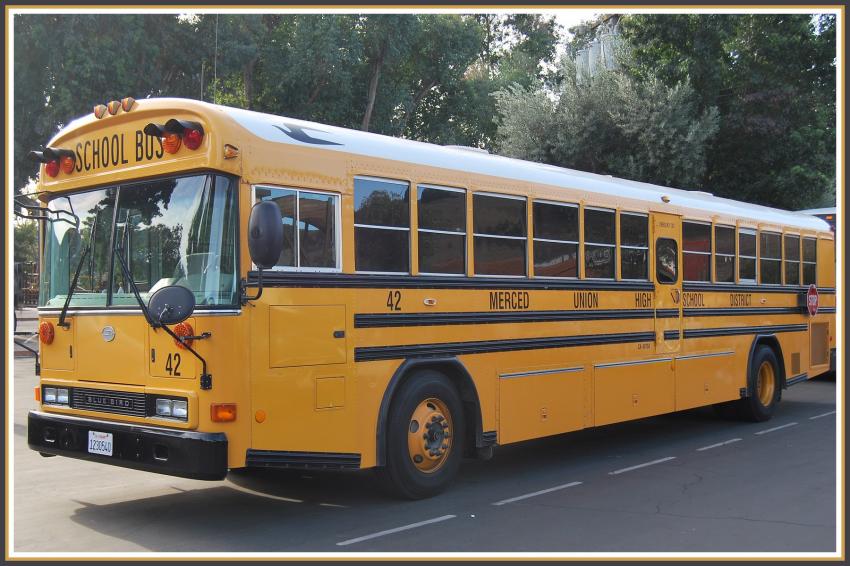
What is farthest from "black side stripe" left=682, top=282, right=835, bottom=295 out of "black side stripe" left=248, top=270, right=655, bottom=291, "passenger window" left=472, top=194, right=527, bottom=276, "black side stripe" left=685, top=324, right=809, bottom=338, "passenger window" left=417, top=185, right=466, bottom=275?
"passenger window" left=417, top=185, right=466, bottom=275

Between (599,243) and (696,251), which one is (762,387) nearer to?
(696,251)

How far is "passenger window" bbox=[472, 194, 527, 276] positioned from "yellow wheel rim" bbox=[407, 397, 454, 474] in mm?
1302

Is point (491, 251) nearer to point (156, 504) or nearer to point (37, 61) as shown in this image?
point (156, 504)

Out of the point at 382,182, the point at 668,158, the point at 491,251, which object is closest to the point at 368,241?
the point at 382,182

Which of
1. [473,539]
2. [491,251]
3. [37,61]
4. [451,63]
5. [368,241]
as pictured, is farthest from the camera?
[451,63]

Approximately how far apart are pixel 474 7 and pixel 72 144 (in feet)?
11.1

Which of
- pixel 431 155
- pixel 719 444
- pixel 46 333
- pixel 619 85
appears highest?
pixel 619 85

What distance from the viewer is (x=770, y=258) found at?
13039 millimetres

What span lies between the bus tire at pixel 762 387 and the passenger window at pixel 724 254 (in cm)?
135

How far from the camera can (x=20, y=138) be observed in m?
22.9

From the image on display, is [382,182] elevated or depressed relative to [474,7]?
depressed

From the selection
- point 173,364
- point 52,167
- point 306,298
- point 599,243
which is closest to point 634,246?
point 599,243

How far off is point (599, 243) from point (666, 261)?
1.46 metres

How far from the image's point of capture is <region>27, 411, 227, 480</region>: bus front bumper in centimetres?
609
